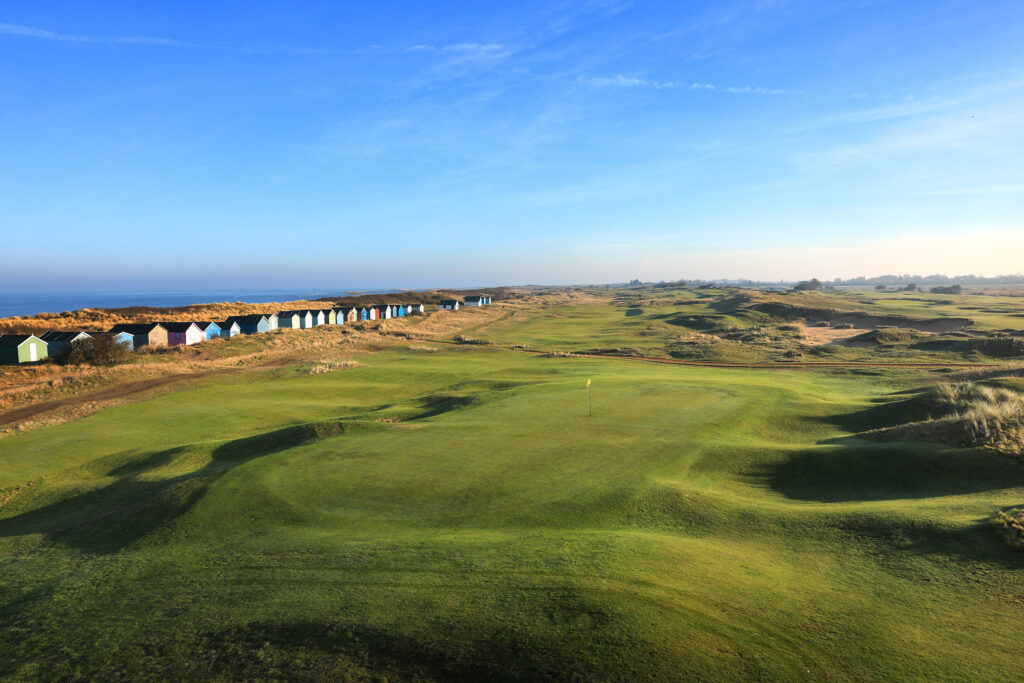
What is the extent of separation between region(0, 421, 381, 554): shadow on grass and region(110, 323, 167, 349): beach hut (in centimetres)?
4703

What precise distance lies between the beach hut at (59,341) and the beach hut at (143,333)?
18.5 feet

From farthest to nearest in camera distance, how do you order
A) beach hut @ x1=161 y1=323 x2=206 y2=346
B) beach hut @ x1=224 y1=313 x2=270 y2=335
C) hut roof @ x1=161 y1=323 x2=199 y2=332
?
beach hut @ x1=224 y1=313 x2=270 y2=335
hut roof @ x1=161 y1=323 x2=199 y2=332
beach hut @ x1=161 y1=323 x2=206 y2=346

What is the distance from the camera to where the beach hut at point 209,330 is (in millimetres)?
66750

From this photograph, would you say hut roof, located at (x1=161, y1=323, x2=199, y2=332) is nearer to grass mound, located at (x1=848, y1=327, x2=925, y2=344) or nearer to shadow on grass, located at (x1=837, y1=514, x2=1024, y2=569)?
shadow on grass, located at (x1=837, y1=514, x2=1024, y2=569)

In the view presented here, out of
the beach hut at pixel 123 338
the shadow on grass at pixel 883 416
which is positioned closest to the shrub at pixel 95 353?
the beach hut at pixel 123 338

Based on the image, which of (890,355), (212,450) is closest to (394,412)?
(212,450)

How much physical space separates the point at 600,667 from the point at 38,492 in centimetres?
2264

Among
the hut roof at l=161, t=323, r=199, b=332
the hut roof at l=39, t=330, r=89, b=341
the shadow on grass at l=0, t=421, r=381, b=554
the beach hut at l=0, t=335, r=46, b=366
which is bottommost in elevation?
the shadow on grass at l=0, t=421, r=381, b=554

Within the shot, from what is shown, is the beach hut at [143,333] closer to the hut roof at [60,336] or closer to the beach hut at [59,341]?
the hut roof at [60,336]

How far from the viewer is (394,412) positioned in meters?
28.2

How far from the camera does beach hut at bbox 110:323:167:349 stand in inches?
2340

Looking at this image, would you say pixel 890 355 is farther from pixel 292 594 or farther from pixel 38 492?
pixel 38 492

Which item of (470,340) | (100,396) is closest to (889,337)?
(470,340)

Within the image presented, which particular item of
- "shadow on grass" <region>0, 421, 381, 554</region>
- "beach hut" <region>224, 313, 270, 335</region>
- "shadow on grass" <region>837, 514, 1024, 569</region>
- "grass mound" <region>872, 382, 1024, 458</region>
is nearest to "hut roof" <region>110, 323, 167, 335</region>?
"beach hut" <region>224, 313, 270, 335</region>
